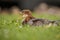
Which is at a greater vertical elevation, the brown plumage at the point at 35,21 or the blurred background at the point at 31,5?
the brown plumage at the point at 35,21

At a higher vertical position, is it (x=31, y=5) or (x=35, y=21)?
(x=35, y=21)

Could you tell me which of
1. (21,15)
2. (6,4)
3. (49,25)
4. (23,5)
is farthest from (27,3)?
(49,25)

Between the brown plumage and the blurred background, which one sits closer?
the brown plumage

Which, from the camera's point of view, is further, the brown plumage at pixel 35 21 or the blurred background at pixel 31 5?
the blurred background at pixel 31 5

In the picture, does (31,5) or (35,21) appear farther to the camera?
(31,5)

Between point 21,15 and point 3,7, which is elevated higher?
point 21,15

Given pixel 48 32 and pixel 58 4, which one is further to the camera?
pixel 58 4

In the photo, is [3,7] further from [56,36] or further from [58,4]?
[56,36]

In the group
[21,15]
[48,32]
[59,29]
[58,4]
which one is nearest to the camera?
[48,32]
